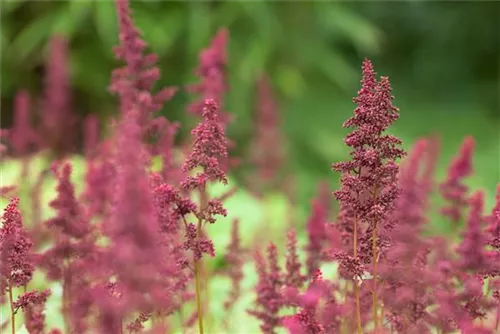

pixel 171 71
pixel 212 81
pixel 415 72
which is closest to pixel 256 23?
pixel 171 71

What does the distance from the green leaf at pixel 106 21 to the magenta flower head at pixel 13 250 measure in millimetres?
5859

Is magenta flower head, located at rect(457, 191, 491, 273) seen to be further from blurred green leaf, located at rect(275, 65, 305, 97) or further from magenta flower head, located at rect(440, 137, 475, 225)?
blurred green leaf, located at rect(275, 65, 305, 97)

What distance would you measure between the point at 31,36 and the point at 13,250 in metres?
6.83

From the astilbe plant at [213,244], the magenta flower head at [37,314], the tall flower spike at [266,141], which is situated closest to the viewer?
the astilbe plant at [213,244]

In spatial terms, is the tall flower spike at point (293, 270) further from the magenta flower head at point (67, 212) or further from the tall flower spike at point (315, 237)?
the magenta flower head at point (67, 212)

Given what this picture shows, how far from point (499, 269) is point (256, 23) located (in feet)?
22.1

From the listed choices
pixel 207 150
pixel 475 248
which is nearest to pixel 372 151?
pixel 207 150

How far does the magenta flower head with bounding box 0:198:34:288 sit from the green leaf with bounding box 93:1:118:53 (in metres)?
5.86

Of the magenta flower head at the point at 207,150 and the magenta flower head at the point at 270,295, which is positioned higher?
the magenta flower head at the point at 207,150

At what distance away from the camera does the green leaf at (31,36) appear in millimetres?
8492

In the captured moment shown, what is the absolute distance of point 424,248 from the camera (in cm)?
254

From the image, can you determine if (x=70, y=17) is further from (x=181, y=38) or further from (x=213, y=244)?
(x=213, y=244)

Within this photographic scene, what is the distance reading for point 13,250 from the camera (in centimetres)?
213

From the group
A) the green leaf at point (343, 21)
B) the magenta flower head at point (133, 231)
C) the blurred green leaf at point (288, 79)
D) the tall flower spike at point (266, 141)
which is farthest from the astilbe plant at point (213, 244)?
the green leaf at point (343, 21)
